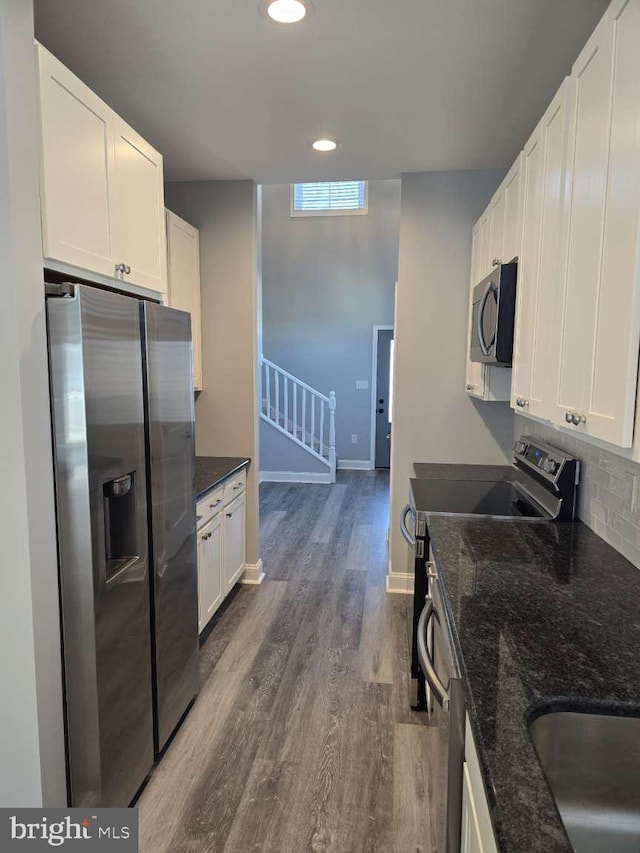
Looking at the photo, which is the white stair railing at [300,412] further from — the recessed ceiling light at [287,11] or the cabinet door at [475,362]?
the recessed ceiling light at [287,11]

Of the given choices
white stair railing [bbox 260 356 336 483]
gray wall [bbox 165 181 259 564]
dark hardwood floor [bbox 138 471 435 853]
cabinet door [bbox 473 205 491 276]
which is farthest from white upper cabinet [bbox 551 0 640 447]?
white stair railing [bbox 260 356 336 483]

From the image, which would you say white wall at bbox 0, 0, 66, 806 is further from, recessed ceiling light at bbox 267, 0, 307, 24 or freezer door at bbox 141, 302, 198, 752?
recessed ceiling light at bbox 267, 0, 307, 24

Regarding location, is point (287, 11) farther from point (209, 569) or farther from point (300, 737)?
point (300, 737)

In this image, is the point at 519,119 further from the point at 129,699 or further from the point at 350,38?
the point at 129,699

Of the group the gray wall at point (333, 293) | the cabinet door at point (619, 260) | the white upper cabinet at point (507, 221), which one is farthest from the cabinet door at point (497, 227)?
the gray wall at point (333, 293)

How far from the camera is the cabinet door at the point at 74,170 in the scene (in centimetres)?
154

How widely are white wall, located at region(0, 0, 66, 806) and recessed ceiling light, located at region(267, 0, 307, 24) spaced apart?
0.74m

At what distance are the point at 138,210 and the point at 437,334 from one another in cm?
203

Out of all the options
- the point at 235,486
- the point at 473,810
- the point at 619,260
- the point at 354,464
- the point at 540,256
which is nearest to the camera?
the point at 473,810

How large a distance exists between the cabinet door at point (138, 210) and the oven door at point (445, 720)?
1.67m

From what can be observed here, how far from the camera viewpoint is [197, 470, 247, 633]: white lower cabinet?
9.24ft

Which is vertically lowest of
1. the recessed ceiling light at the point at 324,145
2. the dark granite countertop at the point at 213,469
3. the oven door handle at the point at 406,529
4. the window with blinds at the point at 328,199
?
the oven door handle at the point at 406,529

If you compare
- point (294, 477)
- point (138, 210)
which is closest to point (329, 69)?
point (138, 210)

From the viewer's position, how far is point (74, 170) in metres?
1.68
